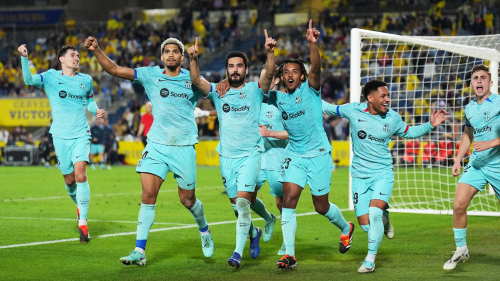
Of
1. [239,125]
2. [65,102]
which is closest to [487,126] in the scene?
[239,125]

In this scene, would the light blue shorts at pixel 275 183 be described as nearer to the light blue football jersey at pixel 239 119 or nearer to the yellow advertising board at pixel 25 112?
the light blue football jersey at pixel 239 119

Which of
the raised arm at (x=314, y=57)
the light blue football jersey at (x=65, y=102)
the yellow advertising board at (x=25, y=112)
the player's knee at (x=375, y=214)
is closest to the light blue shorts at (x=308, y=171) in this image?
the player's knee at (x=375, y=214)

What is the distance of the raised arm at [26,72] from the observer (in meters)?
10.2

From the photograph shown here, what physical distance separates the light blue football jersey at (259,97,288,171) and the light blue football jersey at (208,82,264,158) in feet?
5.94

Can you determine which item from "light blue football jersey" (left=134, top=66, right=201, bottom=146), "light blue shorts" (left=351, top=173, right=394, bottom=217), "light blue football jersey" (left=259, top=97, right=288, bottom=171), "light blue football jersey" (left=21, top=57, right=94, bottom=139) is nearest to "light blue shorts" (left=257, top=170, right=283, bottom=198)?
"light blue football jersey" (left=259, top=97, right=288, bottom=171)

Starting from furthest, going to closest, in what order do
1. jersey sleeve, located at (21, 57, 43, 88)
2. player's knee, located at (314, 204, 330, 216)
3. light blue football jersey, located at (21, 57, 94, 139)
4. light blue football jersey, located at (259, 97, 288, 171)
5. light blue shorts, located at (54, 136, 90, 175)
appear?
light blue football jersey, located at (21, 57, 94, 139), light blue shorts, located at (54, 136, 90, 175), jersey sleeve, located at (21, 57, 43, 88), light blue football jersey, located at (259, 97, 288, 171), player's knee, located at (314, 204, 330, 216)

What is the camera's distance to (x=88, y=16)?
45062 millimetres

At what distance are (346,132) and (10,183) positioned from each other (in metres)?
13.6

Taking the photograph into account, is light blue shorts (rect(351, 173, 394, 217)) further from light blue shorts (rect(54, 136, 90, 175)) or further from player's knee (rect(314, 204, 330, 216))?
light blue shorts (rect(54, 136, 90, 175))

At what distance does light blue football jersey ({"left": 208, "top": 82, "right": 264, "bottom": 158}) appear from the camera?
8281 millimetres

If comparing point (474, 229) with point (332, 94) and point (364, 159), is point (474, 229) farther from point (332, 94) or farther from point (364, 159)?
point (332, 94)

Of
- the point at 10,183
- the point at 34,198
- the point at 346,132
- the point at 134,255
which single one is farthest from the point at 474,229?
the point at 346,132

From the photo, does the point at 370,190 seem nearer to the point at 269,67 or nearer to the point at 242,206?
the point at 242,206

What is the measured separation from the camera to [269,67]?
7910mm
